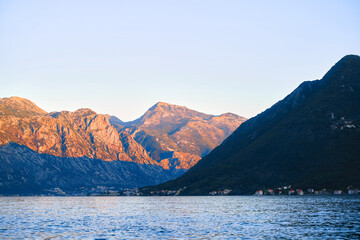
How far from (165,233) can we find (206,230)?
1096cm

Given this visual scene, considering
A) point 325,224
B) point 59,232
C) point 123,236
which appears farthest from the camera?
point 325,224

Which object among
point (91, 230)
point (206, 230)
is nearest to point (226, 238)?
point (206, 230)

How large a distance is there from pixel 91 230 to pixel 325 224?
188 feet

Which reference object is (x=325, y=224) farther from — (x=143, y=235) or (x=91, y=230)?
(x=91, y=230)

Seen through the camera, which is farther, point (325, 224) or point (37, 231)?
point (325, 224)

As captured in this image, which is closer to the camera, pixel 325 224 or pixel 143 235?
pixel 143 235

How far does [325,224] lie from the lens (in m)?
101

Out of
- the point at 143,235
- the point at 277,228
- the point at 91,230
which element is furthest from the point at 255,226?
the point at 91,230

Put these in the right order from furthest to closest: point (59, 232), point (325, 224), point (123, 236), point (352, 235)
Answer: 1. point (325, 224)
2. point (59, 232)
3. point (123, 236)
4. point (352, 235)

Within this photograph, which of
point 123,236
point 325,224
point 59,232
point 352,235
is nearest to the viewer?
point 352,235

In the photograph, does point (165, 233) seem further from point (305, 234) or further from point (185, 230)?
point (305, 234)

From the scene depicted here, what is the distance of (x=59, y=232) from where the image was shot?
91000 millimetres

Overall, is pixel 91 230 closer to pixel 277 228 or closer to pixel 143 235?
pixel 143 235

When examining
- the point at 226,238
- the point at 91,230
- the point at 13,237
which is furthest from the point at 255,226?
the point at 13,237
